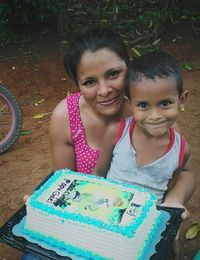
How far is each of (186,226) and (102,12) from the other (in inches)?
197

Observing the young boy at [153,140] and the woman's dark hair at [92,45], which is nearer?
the young boy at [153,140]

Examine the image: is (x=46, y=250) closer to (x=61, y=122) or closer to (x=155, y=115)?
(x=155, y=115)

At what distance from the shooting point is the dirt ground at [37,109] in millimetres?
3498

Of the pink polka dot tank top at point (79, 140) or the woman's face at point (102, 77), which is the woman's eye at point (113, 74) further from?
the pink polka dot tank top at point (79, 140)

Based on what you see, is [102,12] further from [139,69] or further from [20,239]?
[20,239]

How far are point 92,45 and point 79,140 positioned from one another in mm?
595

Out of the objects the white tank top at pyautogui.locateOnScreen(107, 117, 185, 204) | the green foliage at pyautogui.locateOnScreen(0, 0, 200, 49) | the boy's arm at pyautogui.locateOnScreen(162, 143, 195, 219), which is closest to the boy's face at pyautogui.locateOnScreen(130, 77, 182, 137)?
the white tank top at pyautogui.locateOnScreen(107, 117, 185, 204)

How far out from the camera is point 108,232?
1.60 metres

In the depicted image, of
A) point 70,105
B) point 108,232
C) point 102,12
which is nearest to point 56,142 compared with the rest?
point 70,105

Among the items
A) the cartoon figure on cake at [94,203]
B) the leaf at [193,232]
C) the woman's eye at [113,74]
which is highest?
the woman's eye at [113,74]

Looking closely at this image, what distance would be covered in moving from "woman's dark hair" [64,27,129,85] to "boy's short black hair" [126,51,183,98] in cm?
21

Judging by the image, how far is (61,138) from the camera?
8.29ft

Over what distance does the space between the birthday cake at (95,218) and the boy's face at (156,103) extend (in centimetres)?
32

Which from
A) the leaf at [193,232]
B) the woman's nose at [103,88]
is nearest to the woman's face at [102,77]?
the woman's nose at [103,88]
